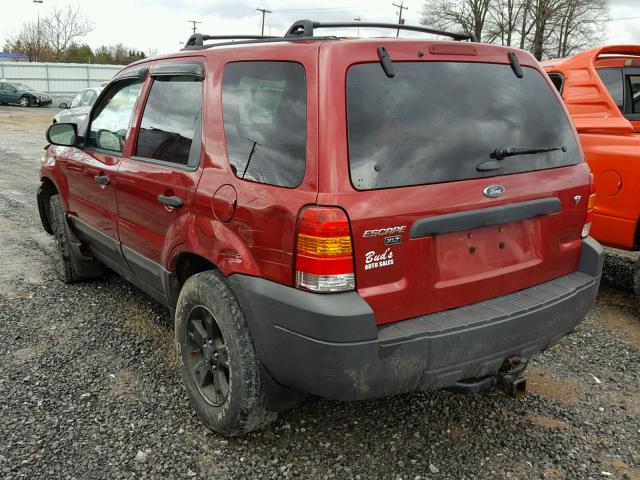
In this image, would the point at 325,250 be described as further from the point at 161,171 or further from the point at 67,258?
the point at 67,258

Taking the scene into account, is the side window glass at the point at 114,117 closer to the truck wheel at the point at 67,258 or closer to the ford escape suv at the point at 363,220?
the ford escape suv at the point at 363,220

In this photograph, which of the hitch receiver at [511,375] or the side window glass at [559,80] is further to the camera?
the side window glass at [559,80]

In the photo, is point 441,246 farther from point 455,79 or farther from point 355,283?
point 455,79

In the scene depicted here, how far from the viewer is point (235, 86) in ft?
8.93

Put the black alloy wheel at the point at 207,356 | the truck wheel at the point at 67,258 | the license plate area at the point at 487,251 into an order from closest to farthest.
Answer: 1. the license plate area at the point at 487,251
2. the black alloy wheel at the point at 207,356
3. the truck wheel at the point at 67,258

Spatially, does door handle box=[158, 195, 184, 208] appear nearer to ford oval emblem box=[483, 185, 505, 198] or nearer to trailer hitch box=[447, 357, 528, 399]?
ford oval emblem box=[483, 185, 505, 198]

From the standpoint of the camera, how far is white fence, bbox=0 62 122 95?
1642 inches

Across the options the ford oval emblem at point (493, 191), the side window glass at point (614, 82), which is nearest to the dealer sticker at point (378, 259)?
the ford oval emblem at point (493, 191)

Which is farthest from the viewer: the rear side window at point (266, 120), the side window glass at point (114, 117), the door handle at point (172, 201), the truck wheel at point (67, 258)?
the truck wheel at point (67, 258)

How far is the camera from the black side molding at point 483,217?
2.34 metres

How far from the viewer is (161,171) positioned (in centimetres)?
313

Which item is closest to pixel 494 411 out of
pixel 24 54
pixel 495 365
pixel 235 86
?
pixel 495 365

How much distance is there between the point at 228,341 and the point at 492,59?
1.78 m

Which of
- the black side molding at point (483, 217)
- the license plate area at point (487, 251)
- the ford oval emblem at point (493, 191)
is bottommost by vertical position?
the license plate area at point (487, 251)
